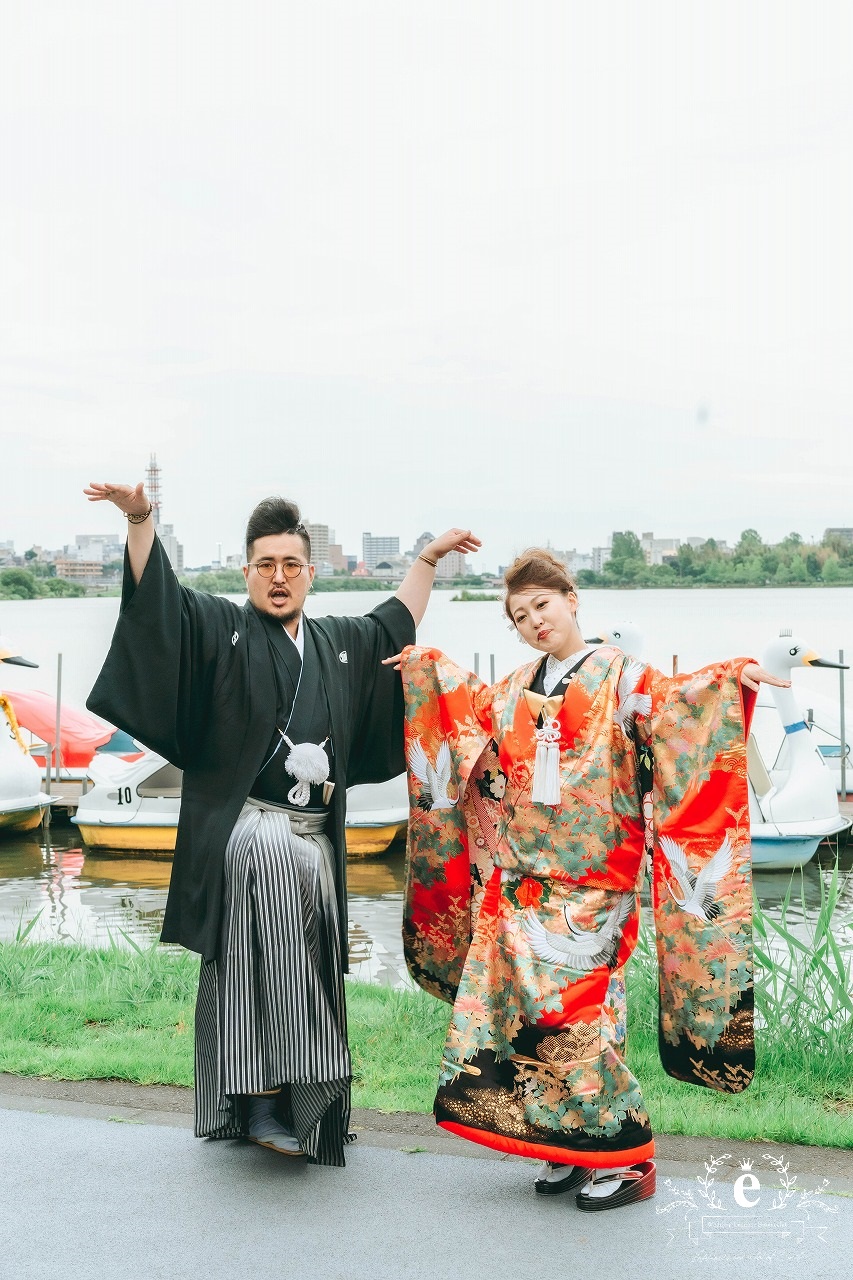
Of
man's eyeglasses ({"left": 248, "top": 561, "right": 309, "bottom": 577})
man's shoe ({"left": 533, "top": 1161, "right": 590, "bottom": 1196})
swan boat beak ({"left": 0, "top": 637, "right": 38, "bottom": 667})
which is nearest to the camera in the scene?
man's shoe ({"left": 533, "top": 1161, "right": 590, "bottom": 1196})

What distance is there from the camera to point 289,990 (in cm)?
320

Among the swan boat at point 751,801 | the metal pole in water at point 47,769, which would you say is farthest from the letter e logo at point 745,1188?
the metal pole in water at point 47,769

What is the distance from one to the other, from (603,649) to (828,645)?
35939 millimetres

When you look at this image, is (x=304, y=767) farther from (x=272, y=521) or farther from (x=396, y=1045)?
(x=396, y=1045)

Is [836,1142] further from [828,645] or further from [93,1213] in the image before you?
[828,645]

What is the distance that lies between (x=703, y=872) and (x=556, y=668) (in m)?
0.65

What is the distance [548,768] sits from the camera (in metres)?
3.12

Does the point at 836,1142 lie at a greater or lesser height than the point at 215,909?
lesser

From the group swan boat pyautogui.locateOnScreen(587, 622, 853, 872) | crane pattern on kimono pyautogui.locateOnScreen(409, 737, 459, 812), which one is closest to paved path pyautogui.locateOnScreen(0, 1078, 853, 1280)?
crane pattern on kimono pyautogui.locateOnScreen(409, 737, 459, 812)

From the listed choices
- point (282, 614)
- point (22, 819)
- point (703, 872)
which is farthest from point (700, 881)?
point (22, 819)

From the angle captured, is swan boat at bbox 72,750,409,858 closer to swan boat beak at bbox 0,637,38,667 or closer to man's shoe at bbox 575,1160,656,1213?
swan boat beak at bbox 0,637,38,667

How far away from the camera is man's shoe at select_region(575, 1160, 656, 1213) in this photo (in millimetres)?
2961

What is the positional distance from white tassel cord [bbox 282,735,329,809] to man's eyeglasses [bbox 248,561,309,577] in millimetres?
459

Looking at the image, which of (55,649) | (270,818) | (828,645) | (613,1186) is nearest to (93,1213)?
(270,818)
